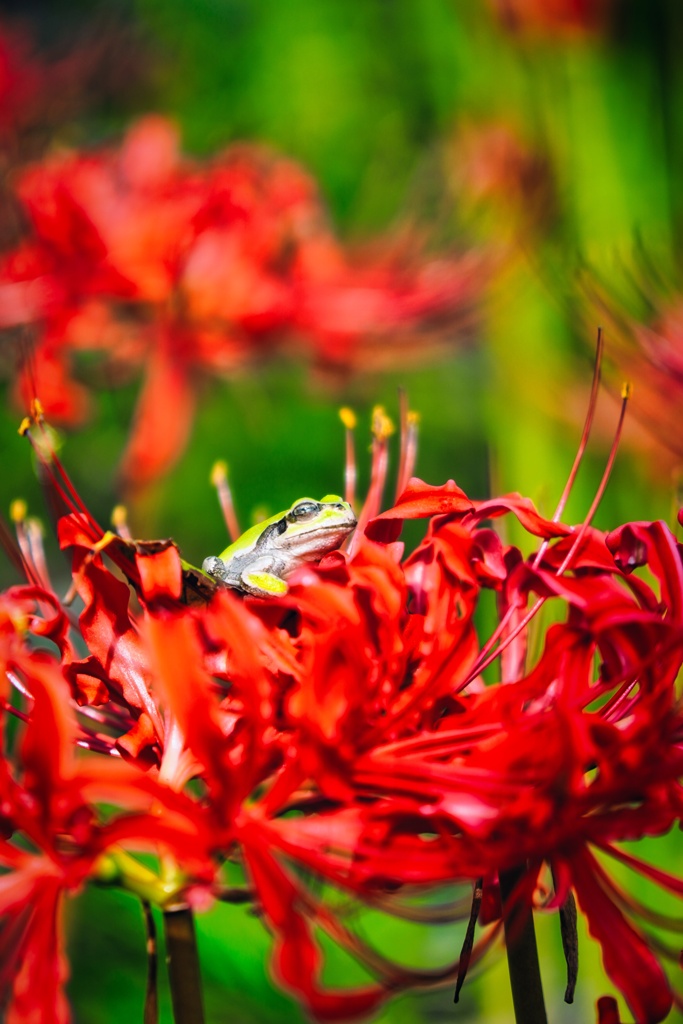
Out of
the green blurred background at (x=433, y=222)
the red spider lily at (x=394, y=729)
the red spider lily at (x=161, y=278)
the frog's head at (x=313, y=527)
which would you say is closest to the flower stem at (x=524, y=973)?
the red spider lily at (x=394, y=729)

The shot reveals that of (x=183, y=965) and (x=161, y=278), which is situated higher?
(x=161, y=278)

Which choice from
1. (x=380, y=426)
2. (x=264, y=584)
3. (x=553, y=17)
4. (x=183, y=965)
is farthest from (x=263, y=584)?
(x=553, y=17)

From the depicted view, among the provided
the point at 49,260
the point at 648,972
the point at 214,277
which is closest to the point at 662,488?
the point at 214,277

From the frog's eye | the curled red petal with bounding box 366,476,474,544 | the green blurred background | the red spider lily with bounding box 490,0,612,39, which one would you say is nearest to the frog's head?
the frog's eye

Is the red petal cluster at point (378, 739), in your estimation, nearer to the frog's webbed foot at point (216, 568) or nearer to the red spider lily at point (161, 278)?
the frog's webbed foot at point (216, 568)

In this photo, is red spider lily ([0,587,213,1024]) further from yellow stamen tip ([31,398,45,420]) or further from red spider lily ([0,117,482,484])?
red spider lily ([0,117,482,484])

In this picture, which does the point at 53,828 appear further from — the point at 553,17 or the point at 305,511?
the point at 553,17
